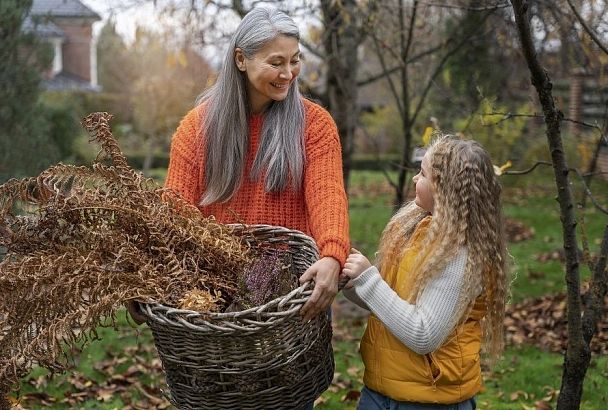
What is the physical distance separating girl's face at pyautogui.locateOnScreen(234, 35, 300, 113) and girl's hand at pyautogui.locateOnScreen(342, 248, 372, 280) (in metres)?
0.60

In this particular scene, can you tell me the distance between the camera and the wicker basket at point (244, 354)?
6.62 feet

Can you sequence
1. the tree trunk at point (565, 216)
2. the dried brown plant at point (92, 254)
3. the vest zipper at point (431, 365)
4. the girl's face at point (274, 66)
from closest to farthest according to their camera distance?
the dried brown plant at point (92, 254)
the vest zipper at point (431, 365)
the girl's face at point (274, 66)
the tree trunk at point (565, 216)

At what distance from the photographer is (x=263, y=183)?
262 centimetres

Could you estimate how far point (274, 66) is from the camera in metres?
2.53

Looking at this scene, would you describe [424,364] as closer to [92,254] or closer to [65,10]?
[92,254]

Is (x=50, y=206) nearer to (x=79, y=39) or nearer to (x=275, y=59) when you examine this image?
(x=275, y=59)

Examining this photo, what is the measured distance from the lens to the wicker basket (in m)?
2.02

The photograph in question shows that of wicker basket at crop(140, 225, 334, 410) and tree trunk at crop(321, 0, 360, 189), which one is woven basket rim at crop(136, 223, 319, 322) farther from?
tree trunk at crop(321, 0, 360, 189)

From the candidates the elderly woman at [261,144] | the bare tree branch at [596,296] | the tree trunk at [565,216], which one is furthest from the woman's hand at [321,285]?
the bare tree branch at [596,296]

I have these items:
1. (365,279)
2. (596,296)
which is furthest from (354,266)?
(596,296)

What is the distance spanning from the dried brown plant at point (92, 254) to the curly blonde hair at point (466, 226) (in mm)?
560

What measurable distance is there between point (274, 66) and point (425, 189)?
627 millimetres

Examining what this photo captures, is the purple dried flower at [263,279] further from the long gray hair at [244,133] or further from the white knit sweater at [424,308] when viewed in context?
the long gray hair at [244,133]

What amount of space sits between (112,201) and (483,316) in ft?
3.84
